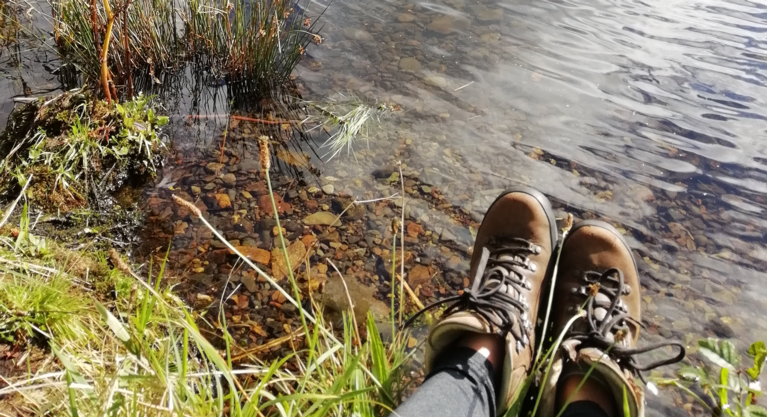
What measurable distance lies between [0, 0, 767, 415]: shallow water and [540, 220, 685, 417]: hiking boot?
0.29 meters

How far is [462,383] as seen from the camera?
1.19 m

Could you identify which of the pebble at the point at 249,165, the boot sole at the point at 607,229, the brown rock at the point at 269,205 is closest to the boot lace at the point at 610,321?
the boot sole at the point at 607,229

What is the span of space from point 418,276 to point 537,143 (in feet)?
3.66

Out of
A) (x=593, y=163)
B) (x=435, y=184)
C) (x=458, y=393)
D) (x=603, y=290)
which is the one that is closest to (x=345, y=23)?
(x=435, y=184)

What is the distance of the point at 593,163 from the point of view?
241 centimetres

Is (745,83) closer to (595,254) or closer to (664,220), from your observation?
(664,220)

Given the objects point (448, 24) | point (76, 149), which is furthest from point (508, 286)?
point (448, 24)

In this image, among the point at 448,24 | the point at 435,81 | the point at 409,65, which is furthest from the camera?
the point at 448,24

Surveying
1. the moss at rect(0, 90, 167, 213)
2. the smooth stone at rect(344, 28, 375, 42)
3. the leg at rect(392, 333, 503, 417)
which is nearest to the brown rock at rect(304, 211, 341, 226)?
the moss at rect(0, 90, 167, 213)

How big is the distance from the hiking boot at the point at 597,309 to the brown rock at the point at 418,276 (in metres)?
0.49

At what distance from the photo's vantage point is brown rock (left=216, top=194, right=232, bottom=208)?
6.76 feet

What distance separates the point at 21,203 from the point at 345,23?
2236mm

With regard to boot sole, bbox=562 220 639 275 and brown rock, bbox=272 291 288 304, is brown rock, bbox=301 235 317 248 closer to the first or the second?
brown rock, bbox=272 291 288 304

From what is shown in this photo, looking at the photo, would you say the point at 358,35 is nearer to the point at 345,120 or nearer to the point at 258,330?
the point at 345,120
